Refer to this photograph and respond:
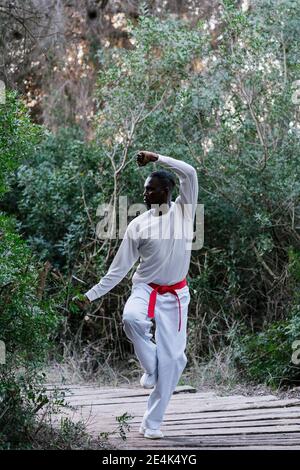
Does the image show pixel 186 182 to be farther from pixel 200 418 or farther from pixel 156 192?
pixel 200 418

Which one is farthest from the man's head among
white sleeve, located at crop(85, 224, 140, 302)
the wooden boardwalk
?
the wooden boardwalk

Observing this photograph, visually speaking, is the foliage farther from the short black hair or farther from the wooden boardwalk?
the short black hair

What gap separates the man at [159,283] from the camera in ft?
21.9

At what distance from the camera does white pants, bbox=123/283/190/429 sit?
21.8 ft

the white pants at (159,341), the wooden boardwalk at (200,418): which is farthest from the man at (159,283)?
the wooden boardwalk at (200,418)

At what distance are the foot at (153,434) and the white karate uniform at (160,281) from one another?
31mm

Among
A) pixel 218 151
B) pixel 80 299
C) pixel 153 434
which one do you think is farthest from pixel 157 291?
pixel 218 151

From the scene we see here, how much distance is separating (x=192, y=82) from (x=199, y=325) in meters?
2.75

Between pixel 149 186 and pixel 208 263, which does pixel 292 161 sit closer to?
pixel 208 263

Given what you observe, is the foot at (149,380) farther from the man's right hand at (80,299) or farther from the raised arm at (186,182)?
the raised arm at (186,182)

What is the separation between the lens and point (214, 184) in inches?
433
